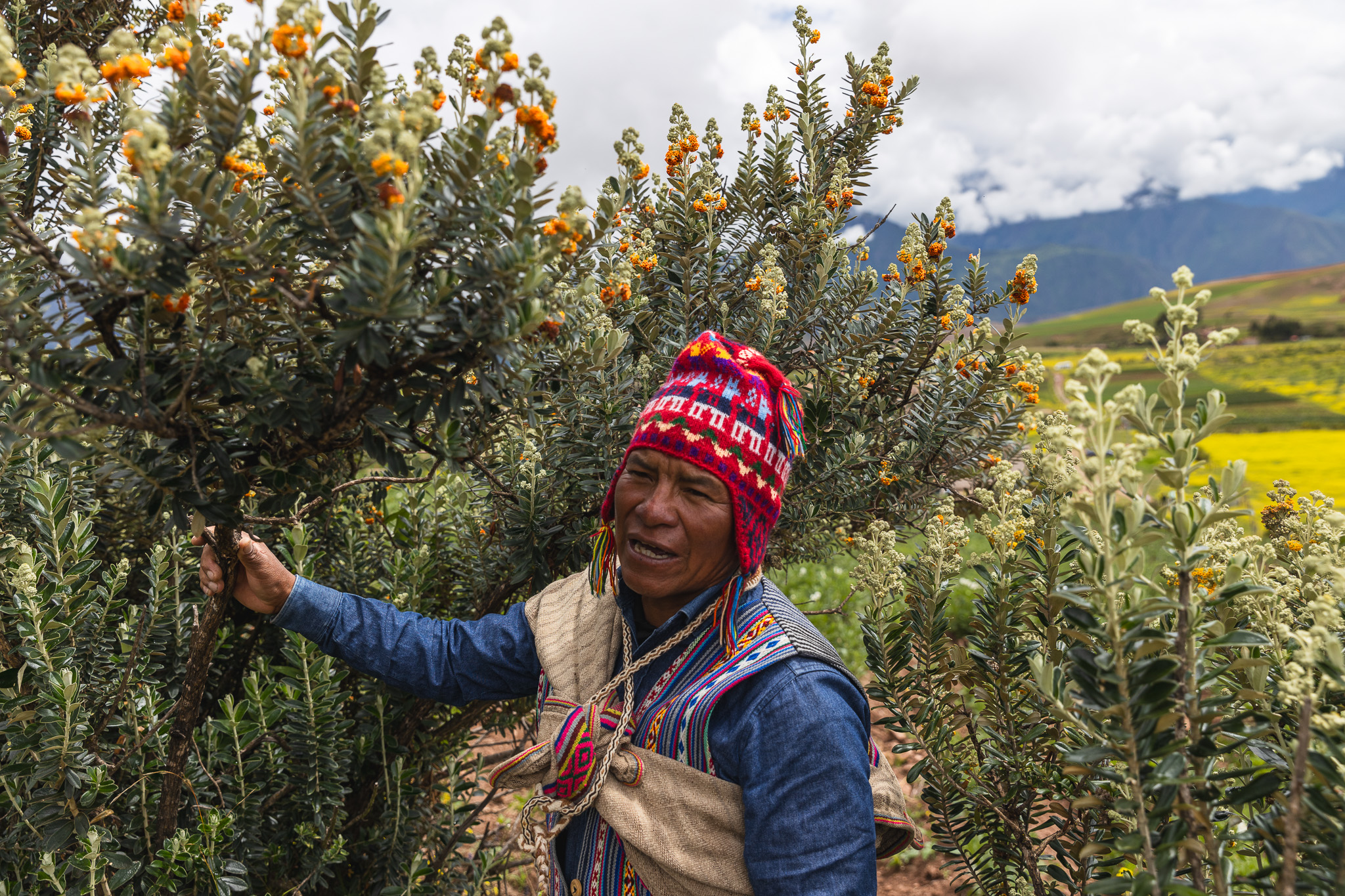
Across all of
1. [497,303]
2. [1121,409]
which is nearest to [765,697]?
[1121,409]

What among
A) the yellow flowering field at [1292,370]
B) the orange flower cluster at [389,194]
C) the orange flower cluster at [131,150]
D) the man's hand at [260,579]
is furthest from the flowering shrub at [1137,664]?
the yellow flowering field at [1292,370]

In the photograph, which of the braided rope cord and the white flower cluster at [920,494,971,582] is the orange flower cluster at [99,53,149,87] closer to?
the braided rope cord

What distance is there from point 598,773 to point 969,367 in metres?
1.85

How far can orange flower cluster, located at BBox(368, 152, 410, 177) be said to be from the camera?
93cm

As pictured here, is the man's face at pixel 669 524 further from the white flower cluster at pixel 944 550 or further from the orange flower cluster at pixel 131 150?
the orange flower cluster at pixel 131 150

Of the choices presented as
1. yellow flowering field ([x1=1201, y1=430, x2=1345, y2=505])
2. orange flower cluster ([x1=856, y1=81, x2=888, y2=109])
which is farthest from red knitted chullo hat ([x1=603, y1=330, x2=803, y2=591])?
yellow flowering field ([x1=1201, y1=430, x2=1345, y2=505])

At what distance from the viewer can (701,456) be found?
1688mm

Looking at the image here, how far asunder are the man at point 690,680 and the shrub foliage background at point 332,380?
0.28 meters

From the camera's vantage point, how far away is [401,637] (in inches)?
81.0

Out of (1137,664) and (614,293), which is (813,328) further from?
(1137,664)

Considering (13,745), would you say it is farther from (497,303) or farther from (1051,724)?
(1051,724)

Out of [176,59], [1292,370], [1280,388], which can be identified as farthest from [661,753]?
[1292,370]

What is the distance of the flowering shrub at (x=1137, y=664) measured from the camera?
3.57ft

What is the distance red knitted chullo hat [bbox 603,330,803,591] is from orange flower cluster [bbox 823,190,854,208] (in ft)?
3.85
